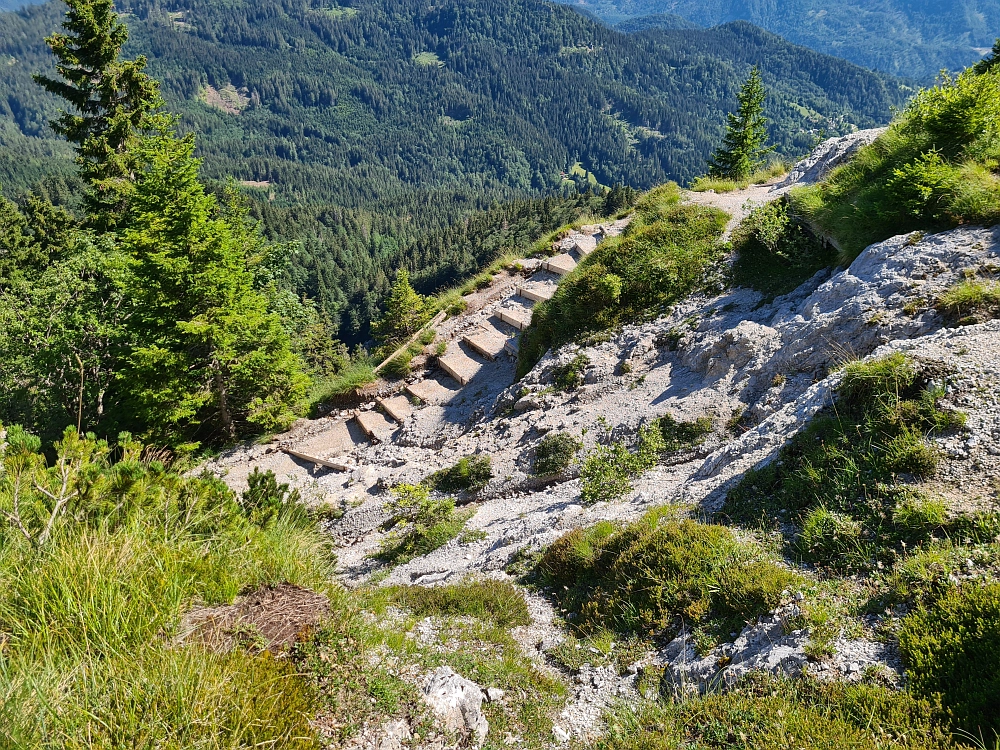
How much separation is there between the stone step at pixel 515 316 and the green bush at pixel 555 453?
591 centimetres

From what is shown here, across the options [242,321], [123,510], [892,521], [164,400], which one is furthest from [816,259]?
[164,400]

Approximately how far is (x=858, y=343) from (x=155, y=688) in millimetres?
8450

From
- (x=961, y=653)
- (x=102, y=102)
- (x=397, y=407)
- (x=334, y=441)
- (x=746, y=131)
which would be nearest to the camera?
(x=961, y=653)

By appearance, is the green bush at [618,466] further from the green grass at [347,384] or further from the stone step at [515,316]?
the green grass at [347,384]

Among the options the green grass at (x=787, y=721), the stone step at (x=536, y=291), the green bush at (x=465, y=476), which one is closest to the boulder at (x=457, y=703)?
the green grass at (x=787, y=721)

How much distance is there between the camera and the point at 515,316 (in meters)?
15.4

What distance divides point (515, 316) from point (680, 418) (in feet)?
25.3

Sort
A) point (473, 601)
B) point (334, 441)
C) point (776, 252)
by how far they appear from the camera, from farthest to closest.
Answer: point (334, 441)
point (776, 252)
point (473, 601)

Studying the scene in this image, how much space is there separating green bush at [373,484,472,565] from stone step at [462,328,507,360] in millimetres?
5456

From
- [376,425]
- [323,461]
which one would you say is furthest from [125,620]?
[376,425]

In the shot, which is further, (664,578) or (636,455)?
(636,455)

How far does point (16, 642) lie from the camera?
327cm

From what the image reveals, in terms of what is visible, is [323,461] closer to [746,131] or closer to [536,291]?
[536,291]

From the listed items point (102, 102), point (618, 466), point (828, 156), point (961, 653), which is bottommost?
point (618, 466)
